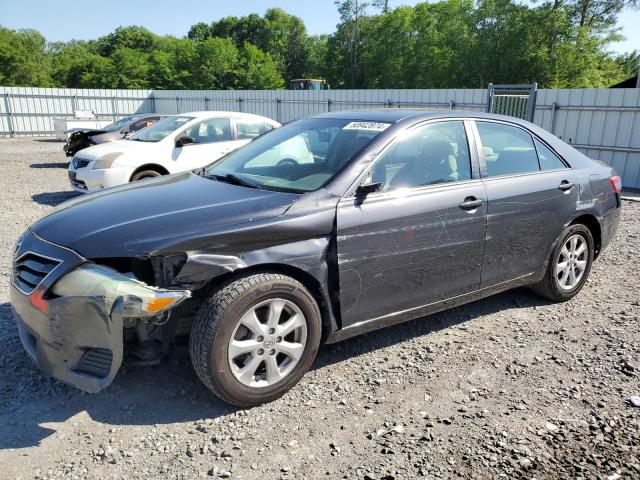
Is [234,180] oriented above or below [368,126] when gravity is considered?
below

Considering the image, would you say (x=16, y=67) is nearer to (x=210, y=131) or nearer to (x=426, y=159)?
(x=210, y=131)

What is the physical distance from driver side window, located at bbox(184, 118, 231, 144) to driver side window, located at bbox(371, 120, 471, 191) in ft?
19.2

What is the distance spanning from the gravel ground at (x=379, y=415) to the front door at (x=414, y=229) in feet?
1.54

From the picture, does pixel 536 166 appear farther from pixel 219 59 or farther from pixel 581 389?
pixel 219 59

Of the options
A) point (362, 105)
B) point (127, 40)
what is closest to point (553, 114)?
point (362, 105)

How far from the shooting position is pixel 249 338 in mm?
2949

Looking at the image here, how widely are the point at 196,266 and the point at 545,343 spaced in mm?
2738

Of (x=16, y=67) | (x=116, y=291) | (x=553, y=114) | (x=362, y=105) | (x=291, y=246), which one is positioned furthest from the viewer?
(x=16, y=67)

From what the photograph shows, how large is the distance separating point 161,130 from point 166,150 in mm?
837

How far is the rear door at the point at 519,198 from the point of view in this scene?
155 inches

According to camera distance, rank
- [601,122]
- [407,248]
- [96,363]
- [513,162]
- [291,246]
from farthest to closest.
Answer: [601,122] < [513,162] < [407,248] < [291,246] < [96,363]

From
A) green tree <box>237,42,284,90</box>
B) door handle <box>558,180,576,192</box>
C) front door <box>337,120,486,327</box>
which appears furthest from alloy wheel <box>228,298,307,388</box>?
green tree <box>237,42,284,90</box>

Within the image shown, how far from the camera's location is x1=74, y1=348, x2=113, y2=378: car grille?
2705 millimetres

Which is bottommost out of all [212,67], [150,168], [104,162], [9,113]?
[9,113]
